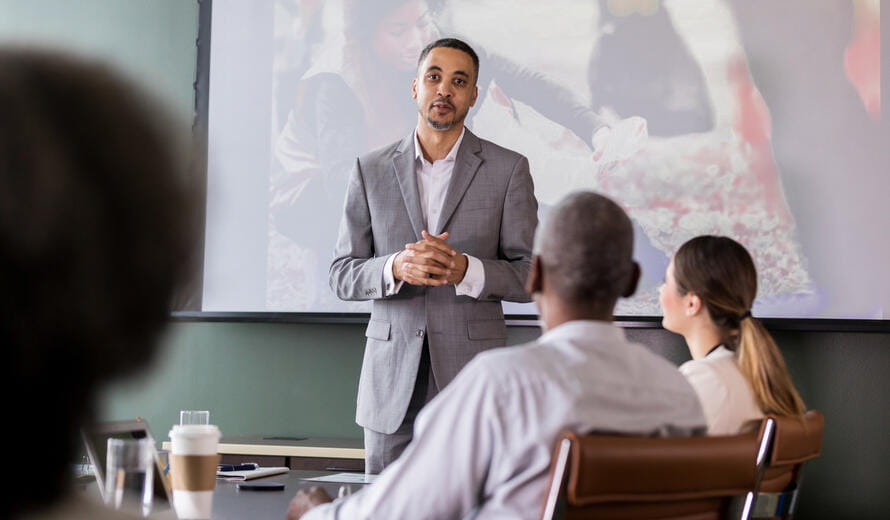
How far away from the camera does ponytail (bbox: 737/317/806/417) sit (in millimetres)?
2191

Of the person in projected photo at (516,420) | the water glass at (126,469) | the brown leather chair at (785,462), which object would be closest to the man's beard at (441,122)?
the brown leather chair at (785,462)

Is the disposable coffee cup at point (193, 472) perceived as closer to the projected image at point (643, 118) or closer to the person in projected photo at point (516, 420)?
the person in projected photo at point (516, 420)

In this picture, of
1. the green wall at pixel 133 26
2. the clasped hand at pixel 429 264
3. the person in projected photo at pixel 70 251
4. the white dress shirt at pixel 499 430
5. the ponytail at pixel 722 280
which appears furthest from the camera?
the green wall at pixel 133 26

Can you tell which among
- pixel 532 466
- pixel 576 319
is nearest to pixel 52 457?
pixel 532 466

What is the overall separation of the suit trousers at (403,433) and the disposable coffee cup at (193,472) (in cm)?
117

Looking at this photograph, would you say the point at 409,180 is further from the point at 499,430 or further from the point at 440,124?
the point at 499,430

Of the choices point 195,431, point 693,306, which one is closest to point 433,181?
point 693,306

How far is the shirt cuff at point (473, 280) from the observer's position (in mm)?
2830

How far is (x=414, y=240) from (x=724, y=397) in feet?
3.84

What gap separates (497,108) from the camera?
13.5 ft

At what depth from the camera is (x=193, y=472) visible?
168 centimetres

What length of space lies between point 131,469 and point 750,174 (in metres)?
2.93

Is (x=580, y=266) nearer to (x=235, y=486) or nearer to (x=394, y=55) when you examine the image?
(x=235, y=486)

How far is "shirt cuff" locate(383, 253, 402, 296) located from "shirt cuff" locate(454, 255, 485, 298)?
17 centimetres
